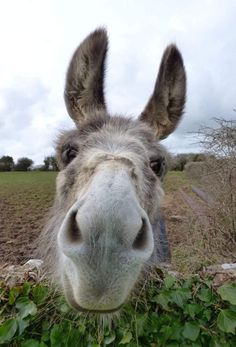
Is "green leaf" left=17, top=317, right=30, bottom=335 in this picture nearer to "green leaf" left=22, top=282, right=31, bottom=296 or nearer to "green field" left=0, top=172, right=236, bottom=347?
"green field" left=0, top=172, right=236, bottom=347

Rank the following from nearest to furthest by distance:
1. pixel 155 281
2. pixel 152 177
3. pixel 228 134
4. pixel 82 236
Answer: pixel 82 236
pixel 152 177
pixel 155 281
pixel 228 134

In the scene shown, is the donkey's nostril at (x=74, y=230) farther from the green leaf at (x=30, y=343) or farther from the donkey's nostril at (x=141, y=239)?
the green leaf at (x=30, y=343)

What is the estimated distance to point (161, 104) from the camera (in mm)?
4160

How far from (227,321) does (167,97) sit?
8.12 feet

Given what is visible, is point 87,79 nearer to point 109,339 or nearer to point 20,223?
point 109,339

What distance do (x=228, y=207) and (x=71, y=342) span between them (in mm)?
4990

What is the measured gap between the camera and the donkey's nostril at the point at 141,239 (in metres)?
2.00

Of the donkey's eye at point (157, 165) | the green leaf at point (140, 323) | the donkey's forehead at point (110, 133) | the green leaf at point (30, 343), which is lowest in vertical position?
the green leaf at point (30, 343)

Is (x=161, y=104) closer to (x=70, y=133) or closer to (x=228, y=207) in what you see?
(x=70, y=133)

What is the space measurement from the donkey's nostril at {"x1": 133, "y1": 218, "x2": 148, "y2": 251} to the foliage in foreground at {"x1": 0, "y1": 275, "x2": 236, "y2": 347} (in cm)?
111

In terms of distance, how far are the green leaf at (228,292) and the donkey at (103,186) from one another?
0.66m

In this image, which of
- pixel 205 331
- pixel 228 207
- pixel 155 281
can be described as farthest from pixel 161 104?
pixel 228 207

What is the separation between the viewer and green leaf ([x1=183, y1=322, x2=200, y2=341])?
2844mm

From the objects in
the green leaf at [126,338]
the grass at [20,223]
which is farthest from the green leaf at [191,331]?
the grass at [20,223]
